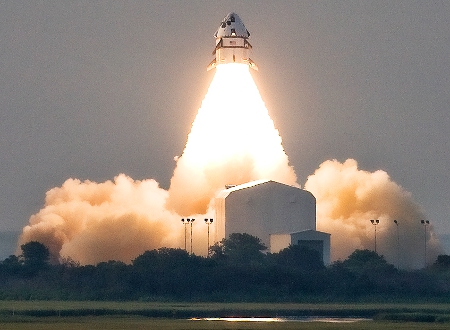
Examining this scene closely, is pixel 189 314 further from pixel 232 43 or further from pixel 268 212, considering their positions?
pixel 232 43

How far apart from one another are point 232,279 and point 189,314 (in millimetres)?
14001

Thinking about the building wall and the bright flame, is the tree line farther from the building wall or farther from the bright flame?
the bright flame

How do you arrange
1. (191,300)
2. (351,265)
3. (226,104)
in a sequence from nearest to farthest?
(191,300), (351,265), (226,104)

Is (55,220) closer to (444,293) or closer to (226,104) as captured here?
(226,104)

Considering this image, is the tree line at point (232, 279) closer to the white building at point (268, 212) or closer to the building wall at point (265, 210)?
the white building at point (268, 212)

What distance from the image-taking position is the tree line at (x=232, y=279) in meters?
112

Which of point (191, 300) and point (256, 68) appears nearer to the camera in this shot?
point (191, 300)

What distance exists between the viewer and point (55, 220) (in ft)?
428

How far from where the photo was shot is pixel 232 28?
129 m

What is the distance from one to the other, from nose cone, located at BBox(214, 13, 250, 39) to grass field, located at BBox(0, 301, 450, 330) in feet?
86.5

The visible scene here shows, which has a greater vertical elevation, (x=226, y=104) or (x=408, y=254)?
(x=226, y=104)

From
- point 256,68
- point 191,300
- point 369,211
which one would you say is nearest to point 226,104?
point 256,68

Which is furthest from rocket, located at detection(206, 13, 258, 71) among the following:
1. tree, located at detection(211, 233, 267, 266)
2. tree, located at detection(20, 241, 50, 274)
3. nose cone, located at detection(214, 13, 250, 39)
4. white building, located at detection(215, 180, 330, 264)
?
tree, located at detection(20, 241, 50, 274)

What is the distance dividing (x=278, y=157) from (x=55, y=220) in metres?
14.7
